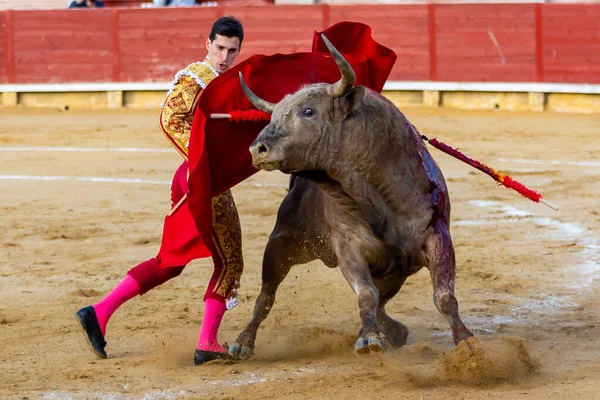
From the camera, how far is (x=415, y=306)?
505cm

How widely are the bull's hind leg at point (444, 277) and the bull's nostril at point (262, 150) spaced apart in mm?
→ 673

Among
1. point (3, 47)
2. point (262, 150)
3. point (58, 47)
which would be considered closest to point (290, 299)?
point (262, 150)

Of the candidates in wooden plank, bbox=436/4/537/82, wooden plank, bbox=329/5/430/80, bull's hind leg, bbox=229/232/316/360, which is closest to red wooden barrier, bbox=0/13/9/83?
wooden plank, bbox=329/5/430/80

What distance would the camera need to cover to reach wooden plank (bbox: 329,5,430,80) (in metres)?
13.0

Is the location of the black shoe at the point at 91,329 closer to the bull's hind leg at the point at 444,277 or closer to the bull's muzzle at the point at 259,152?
the bull's muzzle at the point at 259,152

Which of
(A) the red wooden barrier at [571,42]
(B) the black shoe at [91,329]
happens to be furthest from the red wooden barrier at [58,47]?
(B) the black shoe at [91,329]

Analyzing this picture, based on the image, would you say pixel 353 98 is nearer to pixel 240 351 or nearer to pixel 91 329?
pixel 240 351

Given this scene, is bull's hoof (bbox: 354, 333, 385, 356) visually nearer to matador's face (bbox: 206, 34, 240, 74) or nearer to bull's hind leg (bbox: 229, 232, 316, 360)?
bull's hind leg (bbox: 229, 232, 316, 360)

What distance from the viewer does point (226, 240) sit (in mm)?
4105

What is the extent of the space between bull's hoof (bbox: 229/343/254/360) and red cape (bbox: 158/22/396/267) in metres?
0.39

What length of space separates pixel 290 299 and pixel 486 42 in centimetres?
791

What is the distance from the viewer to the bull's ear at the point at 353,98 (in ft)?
11.8

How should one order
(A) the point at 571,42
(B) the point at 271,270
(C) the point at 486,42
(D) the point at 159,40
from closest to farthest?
(B) the point at 271,270
(A) the point at 571,42
(C) the point at 486,42
(D) the point at 159,40

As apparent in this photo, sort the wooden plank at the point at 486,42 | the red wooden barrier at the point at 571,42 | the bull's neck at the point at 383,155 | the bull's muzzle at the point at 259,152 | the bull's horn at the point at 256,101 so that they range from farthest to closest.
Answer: the wooden plank at the point at 486,42
the red wooden barrier at the point at 571,42
the bull's horn at the point at 256,101
the bull's neck at the point at 383,155
the bull's muzzle at the point at 259,152
